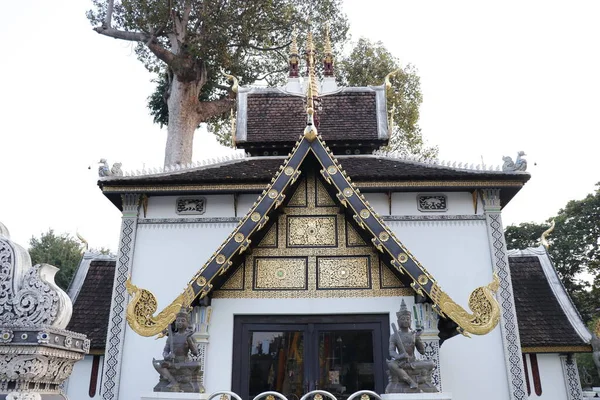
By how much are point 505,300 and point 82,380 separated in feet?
29.8

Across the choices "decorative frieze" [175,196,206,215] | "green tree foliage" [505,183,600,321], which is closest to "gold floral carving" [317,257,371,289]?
"decorative frieze" [175,196,206,215]

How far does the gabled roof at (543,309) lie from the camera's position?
1034 centimetres

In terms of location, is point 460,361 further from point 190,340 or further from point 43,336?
point 43,336

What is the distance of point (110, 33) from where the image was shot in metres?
22.0

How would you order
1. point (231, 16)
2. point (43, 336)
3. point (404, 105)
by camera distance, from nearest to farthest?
point (43, 336) → point (231, 16) → point (404, 105)

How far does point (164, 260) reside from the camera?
1077 centimetres

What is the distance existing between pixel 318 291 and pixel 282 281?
622mm

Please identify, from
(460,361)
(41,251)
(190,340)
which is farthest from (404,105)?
(41,251)

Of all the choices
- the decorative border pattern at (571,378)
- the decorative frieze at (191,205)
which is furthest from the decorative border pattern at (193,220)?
the decorative border pattern at (571,378)

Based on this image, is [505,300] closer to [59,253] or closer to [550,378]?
[550,378]

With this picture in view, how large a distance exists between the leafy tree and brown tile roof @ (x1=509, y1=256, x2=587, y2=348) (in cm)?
1190

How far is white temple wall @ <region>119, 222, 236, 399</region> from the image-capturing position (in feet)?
33.2

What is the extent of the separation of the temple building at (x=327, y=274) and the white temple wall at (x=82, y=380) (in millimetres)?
126

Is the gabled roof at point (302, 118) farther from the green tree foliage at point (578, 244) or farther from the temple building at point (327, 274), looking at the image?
the green tree foliage at point (578, 244)
